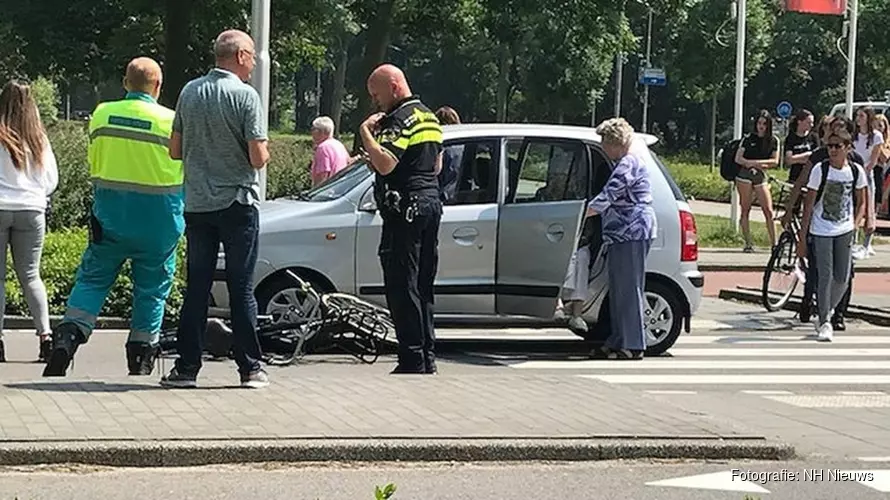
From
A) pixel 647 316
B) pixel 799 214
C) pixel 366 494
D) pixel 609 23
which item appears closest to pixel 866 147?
pixel 799 214

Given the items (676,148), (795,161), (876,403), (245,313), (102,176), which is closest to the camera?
(245,313)

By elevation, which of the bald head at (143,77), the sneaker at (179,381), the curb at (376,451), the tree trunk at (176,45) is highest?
the tree trunk at (176,45)

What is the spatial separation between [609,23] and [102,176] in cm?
3025

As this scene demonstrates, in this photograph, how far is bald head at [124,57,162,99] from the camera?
908cm

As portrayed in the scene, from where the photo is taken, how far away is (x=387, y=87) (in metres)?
9.51

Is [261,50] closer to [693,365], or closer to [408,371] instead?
[693,365]

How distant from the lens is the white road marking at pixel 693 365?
1104cm

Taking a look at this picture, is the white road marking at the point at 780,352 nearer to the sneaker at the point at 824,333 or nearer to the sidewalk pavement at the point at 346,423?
the sneaker at the point at 824,333

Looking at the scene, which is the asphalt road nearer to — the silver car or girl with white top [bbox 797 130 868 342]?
the silver car

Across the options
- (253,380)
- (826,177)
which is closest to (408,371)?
(253,380)

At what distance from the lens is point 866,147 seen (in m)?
19.8

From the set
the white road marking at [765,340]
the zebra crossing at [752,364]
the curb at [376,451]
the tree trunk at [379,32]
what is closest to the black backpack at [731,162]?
the zebra crossing at [752,364]

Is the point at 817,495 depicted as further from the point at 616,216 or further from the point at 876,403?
the point at 616,216

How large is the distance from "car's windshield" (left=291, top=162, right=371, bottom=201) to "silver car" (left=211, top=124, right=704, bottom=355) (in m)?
0.02
